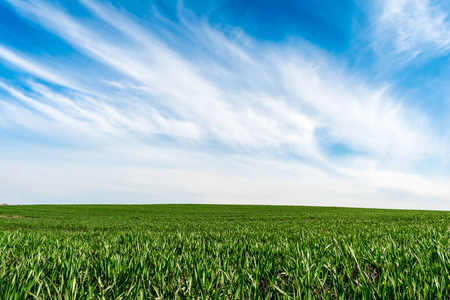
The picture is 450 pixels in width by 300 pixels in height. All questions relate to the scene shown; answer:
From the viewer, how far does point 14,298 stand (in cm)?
214

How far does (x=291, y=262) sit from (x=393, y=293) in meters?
1.25

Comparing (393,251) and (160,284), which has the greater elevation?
(393,251)

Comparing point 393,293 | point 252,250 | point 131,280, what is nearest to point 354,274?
point 393,293

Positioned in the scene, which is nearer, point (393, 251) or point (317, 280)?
point (317, 280)

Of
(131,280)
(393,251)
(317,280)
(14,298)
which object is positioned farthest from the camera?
(393,251)

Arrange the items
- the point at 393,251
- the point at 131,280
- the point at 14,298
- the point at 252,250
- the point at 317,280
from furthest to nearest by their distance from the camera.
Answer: the point at 252,250 → the point at 393,251 → the point at 131,280 → the point at 317,280 → the point at 14,298

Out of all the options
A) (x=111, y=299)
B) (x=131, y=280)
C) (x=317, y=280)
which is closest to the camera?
(x=111, y=299)

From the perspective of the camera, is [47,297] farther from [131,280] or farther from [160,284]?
[160,284]

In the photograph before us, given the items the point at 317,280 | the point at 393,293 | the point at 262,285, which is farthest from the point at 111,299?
the point at 393,293

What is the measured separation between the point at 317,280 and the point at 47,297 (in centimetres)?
265

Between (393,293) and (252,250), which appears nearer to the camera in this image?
(393,293)

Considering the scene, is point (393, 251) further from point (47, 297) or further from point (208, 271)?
point (47, 297)

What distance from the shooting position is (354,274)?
3.19 metres

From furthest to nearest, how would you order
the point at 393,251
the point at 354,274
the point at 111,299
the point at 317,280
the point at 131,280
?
1. the point at 393,251
2. the point at 354,274
3. the point at 131,280
4. the point at 317,280
5. the point at 111,299
